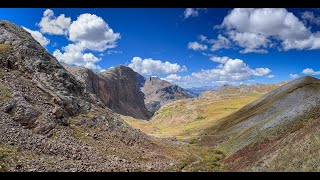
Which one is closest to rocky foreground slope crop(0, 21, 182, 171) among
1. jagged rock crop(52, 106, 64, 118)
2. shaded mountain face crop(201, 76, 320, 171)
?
jagged rock crop(52, 106, 64, 118)

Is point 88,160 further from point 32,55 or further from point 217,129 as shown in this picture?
point 217,129

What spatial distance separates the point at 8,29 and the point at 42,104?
2026 cm

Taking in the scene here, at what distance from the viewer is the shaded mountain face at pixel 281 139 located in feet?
82.8

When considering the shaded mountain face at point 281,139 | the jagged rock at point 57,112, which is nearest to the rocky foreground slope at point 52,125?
the jagged rock at point 57,112

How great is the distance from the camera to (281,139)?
35.1 m

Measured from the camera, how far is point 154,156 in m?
41.1

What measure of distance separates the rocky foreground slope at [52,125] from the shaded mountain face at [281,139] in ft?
32.0

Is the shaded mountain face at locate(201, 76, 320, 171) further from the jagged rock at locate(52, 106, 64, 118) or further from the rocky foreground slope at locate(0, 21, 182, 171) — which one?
the jagged rock at locate(52, 106, 64, 118)

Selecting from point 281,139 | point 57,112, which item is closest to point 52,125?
point 57,112

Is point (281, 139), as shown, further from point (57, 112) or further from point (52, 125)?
point (57, 112)

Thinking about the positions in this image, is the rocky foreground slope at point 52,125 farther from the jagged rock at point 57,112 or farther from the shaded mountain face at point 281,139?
the shaded mountain face at point 281,139

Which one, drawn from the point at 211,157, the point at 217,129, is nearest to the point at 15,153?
the point at 211,157

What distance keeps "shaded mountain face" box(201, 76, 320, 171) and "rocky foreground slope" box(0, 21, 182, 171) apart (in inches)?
384

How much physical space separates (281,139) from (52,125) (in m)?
23.4
